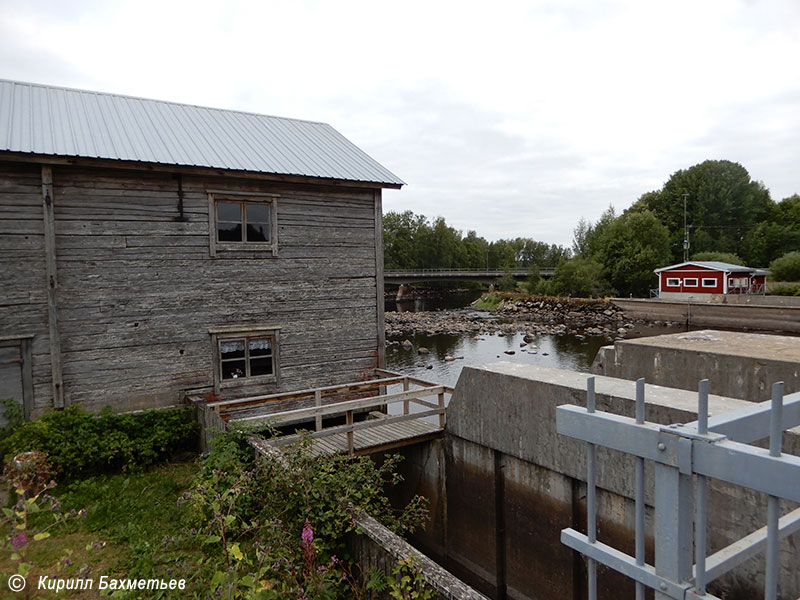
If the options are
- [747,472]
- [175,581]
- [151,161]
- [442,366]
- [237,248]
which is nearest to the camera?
[747,472]

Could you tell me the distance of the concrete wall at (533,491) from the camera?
5.74 metres

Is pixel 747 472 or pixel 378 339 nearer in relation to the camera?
pixel 747 472

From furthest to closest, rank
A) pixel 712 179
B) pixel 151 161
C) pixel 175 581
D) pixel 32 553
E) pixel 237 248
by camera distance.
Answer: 1. pixel 712 179
2. pixel 237 248
3. pixel 151 161
4. pixel 32 553
5. pixel 175 581

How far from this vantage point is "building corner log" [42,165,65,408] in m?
9.94

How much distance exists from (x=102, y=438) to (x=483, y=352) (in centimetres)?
2441

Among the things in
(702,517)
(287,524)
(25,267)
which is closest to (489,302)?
(25,267)

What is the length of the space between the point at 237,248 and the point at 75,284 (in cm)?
335

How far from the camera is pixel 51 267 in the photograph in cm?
998

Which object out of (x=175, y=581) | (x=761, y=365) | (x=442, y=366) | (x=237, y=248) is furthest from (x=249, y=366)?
(x=442, y=366)

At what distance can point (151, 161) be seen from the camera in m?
10.6

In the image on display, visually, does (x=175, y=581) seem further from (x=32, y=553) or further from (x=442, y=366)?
(x=442, y=366)

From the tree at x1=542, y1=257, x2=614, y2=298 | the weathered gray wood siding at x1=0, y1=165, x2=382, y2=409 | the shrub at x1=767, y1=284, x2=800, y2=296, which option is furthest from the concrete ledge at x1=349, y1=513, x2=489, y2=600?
the tree at x1=542, y1=257, x2=614, y2=298

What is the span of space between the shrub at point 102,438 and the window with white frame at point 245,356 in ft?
4.65

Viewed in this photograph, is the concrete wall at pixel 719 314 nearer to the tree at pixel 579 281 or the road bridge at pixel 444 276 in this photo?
the tree at pixel 579 281
